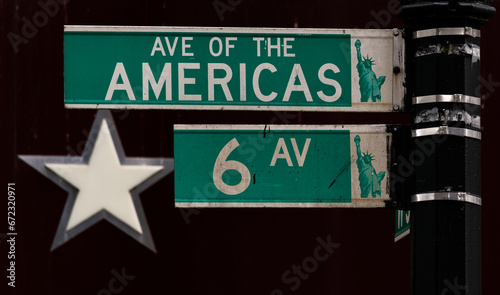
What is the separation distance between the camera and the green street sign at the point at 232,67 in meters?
2.46

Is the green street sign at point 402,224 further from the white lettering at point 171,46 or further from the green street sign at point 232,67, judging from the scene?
the white lettering at point 171,46

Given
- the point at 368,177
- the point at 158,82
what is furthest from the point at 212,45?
the point at 368,177

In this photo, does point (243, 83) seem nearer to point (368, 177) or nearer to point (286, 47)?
point (286, 47)

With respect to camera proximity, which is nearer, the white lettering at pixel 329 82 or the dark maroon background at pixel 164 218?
the white lettering at pixel 329 82

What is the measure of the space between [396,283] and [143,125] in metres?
1.81

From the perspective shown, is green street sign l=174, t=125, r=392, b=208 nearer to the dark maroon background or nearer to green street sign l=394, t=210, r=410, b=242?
green street sign l=394, t=210, r=410, b=242

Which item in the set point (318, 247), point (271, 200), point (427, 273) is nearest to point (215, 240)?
point (318, 247)

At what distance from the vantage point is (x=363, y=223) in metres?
4.82

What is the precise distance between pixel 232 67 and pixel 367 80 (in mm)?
425

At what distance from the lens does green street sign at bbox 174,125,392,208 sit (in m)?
2.46

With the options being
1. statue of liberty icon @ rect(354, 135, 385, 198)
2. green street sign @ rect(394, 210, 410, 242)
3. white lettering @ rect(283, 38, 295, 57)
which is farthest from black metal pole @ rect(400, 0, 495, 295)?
green street sign @ rect(394, 210, 410, 242)

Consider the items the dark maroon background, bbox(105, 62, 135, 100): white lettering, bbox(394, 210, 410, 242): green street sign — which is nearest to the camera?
bbox(105, 62, 135, 100): white lettering

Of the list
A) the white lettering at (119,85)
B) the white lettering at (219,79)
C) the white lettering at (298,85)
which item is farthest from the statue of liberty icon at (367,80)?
the white lettering at (119,85)

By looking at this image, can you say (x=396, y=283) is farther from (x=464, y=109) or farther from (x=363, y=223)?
(x=464, y=109)
